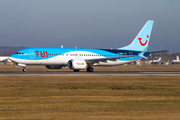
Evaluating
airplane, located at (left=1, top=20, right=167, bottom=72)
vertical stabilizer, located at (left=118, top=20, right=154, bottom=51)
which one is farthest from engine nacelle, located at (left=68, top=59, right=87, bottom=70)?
vertical stabilizer, located at (left=118, top=20, right=154, bottom=51)

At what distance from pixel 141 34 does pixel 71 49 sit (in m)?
17.2

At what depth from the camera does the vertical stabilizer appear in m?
56.4

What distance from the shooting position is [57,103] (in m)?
14.1

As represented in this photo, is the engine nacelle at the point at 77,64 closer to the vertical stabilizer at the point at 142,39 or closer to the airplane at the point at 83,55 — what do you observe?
the airplane at the point at 83,55

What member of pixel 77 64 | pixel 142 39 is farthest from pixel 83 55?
pixel 142 39

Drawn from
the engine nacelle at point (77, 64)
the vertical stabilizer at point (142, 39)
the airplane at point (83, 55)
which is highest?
the vertical stabilizer at point (142, 39)

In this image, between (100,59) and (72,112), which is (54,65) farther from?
(72,112)

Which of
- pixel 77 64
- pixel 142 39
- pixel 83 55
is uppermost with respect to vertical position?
pixel 142 39

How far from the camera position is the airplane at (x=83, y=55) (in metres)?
45.1

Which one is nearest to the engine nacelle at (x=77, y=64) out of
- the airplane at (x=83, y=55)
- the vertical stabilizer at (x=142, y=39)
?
the airplane at (x=83, y=55)

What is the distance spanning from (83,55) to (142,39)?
15119 mm

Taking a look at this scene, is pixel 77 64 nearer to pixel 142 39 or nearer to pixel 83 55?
pixel 83 55

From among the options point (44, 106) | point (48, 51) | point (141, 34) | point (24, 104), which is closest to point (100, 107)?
point (44, 106)

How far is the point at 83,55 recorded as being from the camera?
4941 centimetres
